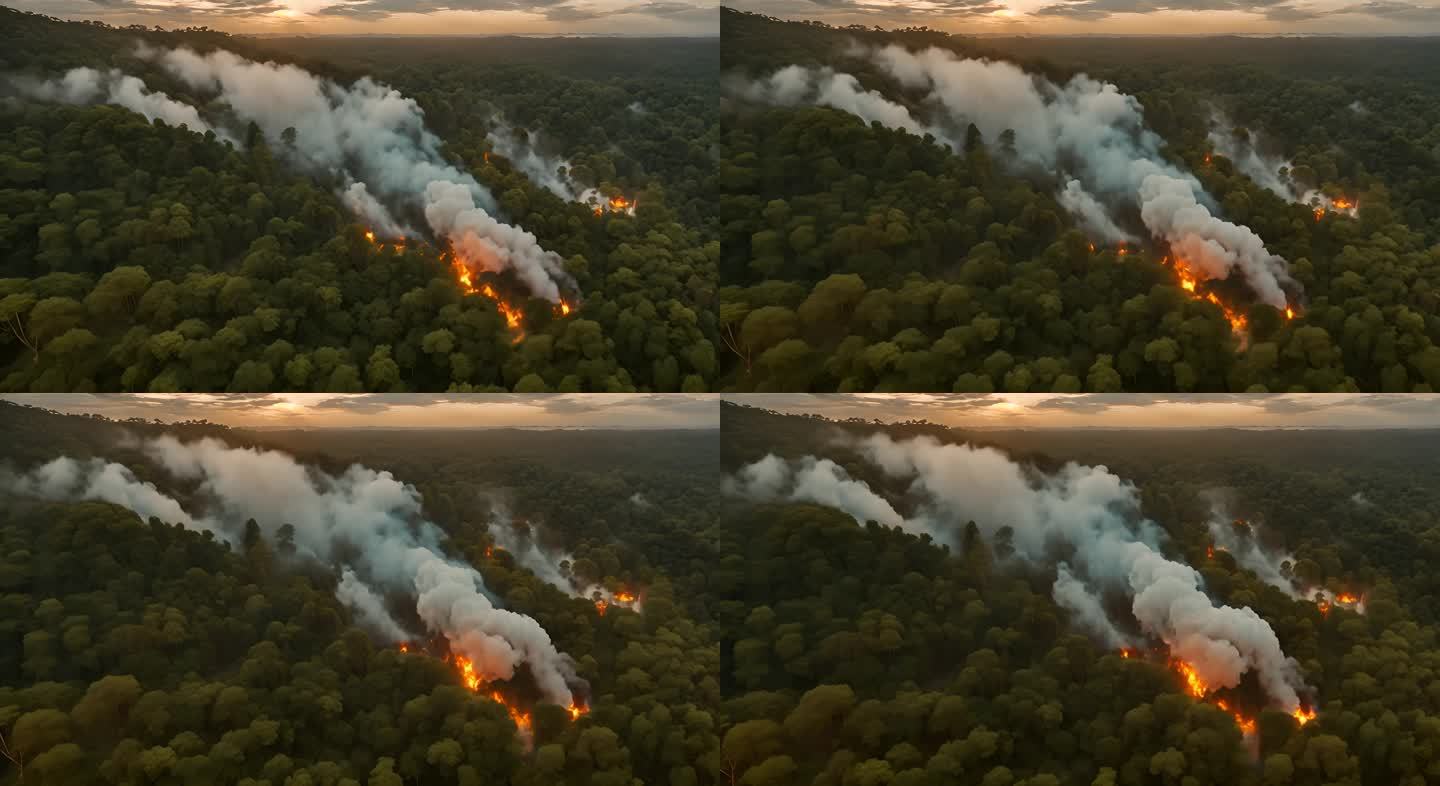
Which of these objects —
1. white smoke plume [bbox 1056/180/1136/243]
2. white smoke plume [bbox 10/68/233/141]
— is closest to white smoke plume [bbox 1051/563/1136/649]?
white smoke plume [bbox 1056/180/1136/243]

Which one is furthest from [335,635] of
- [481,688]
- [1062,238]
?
[1062,238]

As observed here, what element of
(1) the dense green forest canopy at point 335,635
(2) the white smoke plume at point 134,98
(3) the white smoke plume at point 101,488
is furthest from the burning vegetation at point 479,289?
(3) the white smoke plume at point 101,488

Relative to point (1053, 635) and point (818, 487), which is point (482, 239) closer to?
point (818, 487)

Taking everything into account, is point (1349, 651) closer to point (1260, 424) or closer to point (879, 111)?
point (1260, 424)

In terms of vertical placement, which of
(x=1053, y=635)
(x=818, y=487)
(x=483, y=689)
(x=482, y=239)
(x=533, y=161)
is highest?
(x=533, y=161)

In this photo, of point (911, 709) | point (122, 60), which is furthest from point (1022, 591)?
point (122, 60)
